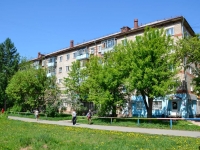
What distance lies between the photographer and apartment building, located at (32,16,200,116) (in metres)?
31.5

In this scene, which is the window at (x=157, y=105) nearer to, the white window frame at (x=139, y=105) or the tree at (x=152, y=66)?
the white window frame at (x=139, y=105)

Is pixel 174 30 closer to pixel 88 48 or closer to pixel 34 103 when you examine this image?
pixel 88 48

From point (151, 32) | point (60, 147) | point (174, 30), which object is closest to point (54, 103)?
point (151, 32)

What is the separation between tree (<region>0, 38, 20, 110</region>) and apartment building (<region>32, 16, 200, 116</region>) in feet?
19.7

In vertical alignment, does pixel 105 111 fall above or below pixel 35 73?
below

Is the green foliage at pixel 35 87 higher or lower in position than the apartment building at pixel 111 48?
lower

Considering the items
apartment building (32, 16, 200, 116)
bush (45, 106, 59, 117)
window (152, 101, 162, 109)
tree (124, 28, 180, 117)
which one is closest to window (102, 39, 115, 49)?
apartment building (32, 16, 200, 116)

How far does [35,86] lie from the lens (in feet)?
128

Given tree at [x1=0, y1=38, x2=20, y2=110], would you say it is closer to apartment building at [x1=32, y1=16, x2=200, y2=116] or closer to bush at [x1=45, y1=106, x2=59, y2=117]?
apartment building at [x1=32, y1=16, x2=200, y2=116]

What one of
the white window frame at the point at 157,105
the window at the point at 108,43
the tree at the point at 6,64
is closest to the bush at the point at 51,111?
the window at the point at 108,43

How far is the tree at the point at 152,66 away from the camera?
22.0 m

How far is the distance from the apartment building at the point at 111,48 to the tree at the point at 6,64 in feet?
19.7

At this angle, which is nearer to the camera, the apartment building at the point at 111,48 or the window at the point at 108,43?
the apartment building at the point at 111,48

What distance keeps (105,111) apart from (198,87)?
11355mm
